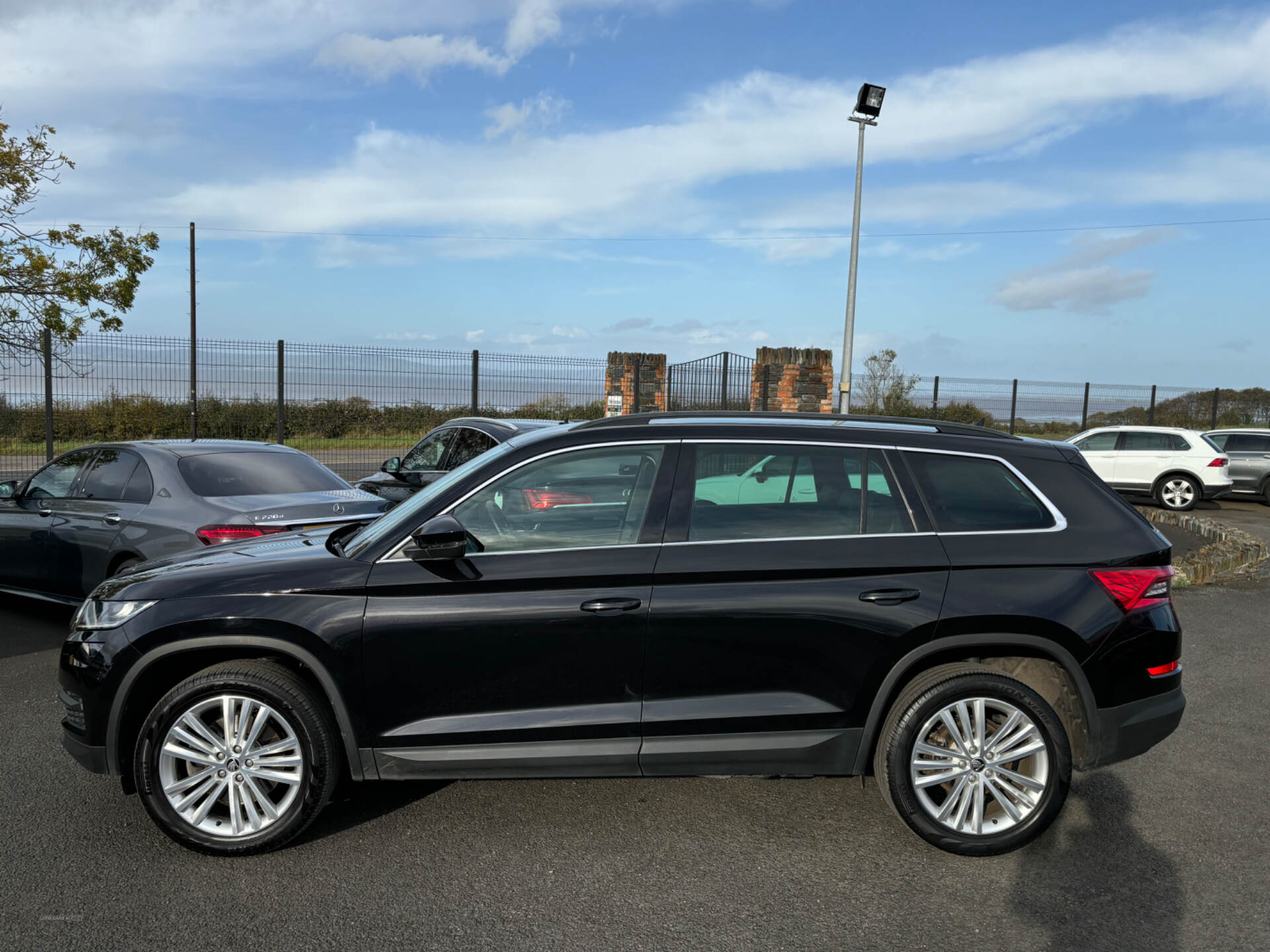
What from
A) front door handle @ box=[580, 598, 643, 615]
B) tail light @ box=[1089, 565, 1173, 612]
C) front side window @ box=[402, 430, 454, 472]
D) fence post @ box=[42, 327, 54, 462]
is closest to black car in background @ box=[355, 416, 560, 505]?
front side window @ box=[402, 430, 454, 472]

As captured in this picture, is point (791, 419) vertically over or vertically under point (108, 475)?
over

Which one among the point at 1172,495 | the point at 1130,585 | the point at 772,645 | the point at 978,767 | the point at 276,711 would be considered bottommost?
the point at 1172,495

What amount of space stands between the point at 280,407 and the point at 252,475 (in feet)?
33.5

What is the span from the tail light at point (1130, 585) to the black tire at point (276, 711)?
10.0 ft

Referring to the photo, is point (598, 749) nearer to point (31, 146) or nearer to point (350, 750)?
point (350, 750)

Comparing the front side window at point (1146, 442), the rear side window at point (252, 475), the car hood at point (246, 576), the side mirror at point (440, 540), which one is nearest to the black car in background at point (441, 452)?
the rear side window at point (252, 475)

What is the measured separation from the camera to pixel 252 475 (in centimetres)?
705

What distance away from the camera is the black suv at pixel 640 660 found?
366 cm

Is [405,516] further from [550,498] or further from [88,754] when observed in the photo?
[88,754]

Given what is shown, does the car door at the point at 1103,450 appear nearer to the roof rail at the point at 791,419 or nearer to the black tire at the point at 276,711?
the roof rail at the point at 791,419

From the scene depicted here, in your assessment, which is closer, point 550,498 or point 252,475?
point 550,498

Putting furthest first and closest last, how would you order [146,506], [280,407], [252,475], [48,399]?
[280,407], [48,399], [252,475], [146,506]

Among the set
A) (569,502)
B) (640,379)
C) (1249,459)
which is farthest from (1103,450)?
(569,502)

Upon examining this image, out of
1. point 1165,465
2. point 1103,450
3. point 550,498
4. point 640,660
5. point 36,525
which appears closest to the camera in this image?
point 640,660
